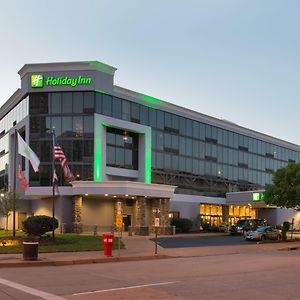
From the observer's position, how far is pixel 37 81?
55031 millimetres

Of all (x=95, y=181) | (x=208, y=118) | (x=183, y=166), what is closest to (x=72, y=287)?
(x=95, y=181)

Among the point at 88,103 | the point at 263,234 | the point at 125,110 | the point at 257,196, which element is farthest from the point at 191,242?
the point at 257,196

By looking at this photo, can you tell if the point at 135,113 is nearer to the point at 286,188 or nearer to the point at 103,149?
the point at 103,149

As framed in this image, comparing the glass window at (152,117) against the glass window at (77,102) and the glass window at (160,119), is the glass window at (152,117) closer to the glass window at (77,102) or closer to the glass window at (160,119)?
the glass window at (160,119)

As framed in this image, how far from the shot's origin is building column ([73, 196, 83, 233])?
51062 millimetres

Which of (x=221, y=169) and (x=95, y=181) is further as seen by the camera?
(x=221, y=169)

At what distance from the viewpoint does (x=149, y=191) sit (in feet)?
172

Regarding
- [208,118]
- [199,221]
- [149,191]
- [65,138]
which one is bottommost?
[199,221]

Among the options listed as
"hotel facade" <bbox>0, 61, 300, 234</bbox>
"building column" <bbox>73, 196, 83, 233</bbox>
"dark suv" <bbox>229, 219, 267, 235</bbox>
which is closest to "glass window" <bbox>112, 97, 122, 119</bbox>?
"hotel facade" <bbox>0, 61, 300, 234</bbox>

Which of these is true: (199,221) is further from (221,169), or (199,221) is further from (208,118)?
(208,118)

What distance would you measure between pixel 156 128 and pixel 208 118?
11534 mm

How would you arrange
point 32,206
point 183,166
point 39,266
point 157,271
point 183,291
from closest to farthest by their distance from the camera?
point 183,291 → point 157,271 → point 39,266 → point 32,206 → point 183,166

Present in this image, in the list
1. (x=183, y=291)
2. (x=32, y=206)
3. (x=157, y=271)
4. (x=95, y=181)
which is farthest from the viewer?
(x=32, y=206)

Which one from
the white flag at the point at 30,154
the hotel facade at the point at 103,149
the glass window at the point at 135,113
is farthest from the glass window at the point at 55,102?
the white flag at the point at 30,154
